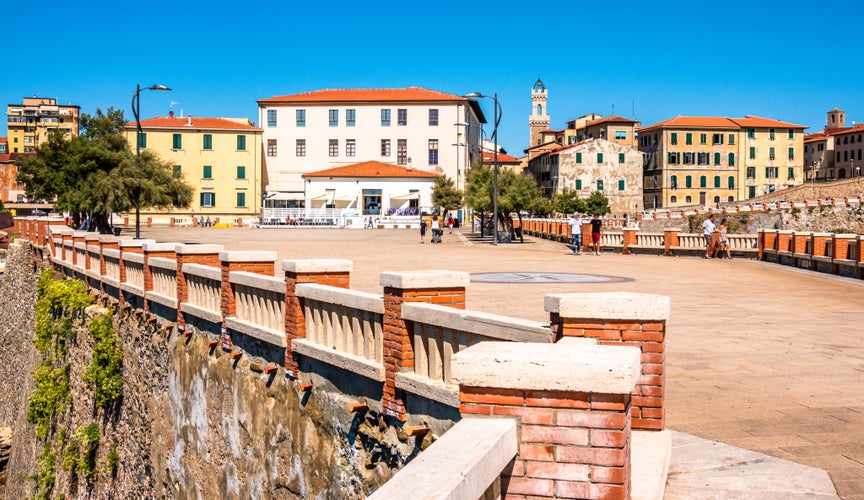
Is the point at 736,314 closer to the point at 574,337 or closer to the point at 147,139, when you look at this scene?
the point at 574,337

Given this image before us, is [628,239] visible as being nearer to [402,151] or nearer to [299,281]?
[299,281]

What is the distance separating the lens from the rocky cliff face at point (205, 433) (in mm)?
7902

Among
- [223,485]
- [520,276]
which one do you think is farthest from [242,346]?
[520,276]

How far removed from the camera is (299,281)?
8781 mm

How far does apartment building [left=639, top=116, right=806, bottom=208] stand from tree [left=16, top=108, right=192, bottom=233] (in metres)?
75.7

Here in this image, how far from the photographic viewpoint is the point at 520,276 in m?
21.1

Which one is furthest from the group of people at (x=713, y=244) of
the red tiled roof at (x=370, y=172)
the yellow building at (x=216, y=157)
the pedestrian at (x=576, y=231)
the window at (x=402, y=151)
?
the window at (x=402, y=151)

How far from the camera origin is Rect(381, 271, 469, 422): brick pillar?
22.6 ft

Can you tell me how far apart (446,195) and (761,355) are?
67.4 metres

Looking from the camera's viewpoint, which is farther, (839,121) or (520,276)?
(839,121)

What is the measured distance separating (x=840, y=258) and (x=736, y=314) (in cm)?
1041

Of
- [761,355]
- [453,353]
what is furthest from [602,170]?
[453,353]

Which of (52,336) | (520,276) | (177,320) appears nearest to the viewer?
(177,320)

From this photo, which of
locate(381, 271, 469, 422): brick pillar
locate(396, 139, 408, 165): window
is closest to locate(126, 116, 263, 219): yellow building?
locate(396, 139, 408, 165): window
